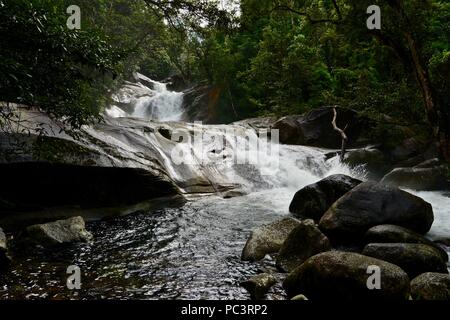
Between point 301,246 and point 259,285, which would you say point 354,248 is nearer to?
point 301,246

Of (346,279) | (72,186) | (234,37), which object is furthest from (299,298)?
(234,37)

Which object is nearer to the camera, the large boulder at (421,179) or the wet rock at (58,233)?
the wet rock at (58,233)

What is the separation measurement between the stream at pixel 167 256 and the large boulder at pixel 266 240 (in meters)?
0.22

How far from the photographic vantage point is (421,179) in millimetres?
13469

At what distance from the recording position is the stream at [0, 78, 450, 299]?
18.8ft

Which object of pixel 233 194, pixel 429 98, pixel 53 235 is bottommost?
pixel 53 235

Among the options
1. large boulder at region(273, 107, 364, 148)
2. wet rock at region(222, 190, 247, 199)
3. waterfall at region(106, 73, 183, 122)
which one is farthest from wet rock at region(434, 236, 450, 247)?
waterfall at region(106, 73, 183, 122)

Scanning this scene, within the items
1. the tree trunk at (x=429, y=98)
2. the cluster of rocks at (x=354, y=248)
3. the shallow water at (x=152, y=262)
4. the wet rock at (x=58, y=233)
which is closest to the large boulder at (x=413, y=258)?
the cluster of rocks at (x=354, y=248)

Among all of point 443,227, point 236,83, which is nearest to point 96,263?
point 443,227

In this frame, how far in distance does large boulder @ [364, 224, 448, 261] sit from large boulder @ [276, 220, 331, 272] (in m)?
1.19

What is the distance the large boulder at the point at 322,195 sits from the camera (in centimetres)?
1012

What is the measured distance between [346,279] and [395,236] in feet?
8.89

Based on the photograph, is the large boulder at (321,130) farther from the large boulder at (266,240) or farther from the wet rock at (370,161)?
the large boulder at (266,240)

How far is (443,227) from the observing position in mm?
9070
